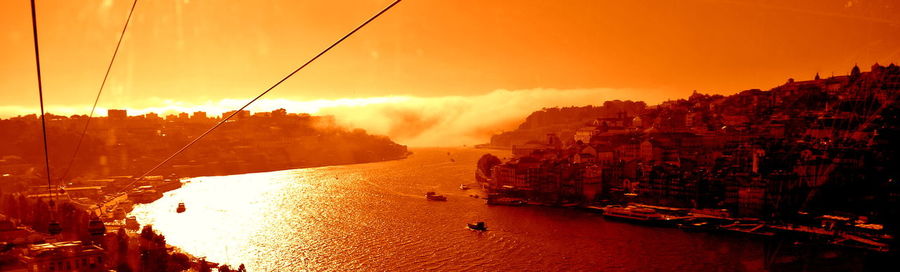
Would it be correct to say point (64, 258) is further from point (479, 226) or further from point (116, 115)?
point (116, 115)

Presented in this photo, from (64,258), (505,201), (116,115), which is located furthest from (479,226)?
(116,115)

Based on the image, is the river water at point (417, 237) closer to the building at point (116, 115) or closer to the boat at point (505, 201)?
the boat at point (505, 201)

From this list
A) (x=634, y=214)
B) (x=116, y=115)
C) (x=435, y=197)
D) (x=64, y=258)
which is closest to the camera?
(x=64, y=258)

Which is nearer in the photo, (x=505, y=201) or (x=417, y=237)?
(x=417, y=237)

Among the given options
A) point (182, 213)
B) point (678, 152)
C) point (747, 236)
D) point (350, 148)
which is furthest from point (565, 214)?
point (350, 148)

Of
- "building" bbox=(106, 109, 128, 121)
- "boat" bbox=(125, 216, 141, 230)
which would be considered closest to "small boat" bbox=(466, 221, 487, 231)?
"boat" bbox=(125, 216, 141, 230)

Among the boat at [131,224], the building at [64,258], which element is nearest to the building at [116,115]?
the boat at [131,224]
